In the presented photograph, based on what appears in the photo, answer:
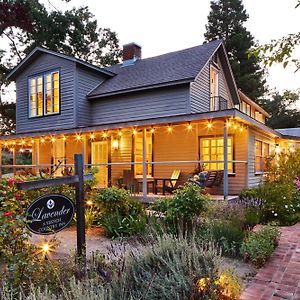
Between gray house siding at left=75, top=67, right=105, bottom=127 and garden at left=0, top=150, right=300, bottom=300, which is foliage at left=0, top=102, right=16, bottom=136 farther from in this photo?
garden at left=0, top=150, right=300, bottom=300

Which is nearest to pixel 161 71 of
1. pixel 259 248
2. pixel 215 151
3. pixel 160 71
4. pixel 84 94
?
pixel 160 71

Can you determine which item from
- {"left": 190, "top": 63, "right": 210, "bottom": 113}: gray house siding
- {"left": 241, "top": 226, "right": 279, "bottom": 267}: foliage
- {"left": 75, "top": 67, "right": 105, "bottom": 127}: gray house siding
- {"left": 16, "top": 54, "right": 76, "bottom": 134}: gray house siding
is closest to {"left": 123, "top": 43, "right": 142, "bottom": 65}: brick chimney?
{"left": 75, "top": 67, "right": 105, "bottom": 127}: gray house siding

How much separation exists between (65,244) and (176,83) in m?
8.28

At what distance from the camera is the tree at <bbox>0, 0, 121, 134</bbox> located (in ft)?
77.9

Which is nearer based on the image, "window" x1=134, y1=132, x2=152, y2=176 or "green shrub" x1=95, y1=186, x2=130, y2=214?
"green shrub" x1=95, y1=186, x2=130, y2=214

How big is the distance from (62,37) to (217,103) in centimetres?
1624

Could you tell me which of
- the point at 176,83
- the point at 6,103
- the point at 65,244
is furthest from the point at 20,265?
the point at 6,103

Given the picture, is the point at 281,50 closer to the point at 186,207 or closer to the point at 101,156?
the point at 186,207

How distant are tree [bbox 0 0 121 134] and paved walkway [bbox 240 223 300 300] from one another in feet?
74.4

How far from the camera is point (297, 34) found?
3.12m

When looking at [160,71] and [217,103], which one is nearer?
[160,71]

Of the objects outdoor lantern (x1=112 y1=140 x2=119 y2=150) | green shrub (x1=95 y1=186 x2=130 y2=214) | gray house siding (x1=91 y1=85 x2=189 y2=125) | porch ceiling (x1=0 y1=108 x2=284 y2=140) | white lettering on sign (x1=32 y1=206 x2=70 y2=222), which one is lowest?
green shrub (x1=95 y1=186 x2=130 y2=214)

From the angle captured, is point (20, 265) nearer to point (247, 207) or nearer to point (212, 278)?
point (212, 278)

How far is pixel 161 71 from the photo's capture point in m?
14.0
